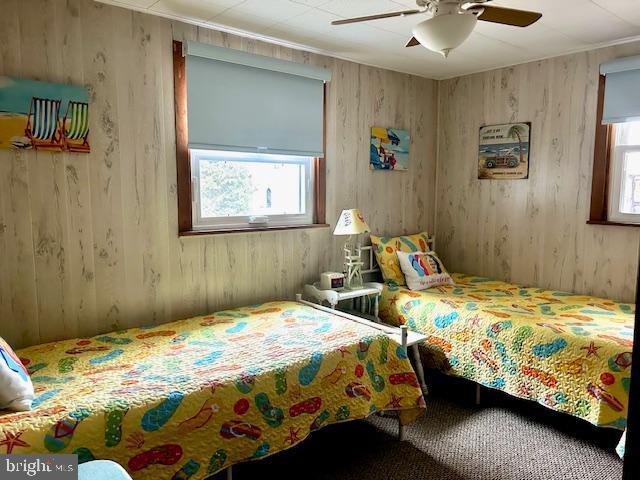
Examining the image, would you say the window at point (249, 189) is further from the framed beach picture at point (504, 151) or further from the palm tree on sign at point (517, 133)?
the palm tree on sign at point (517, 133)

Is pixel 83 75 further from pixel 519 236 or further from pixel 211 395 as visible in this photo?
pixel 519 236

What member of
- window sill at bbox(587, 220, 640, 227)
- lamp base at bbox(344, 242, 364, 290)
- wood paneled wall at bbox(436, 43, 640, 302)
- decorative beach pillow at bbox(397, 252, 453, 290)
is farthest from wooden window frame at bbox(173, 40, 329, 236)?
window sill at bbox(587, 220, 640, 227)

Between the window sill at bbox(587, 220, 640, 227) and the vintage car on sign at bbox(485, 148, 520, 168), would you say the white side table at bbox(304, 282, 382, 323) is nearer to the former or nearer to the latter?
the vintage car on sign at bbox(485, 148, 520, 168)

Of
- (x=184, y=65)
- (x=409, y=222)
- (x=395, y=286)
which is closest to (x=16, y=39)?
(x=184, y=65)

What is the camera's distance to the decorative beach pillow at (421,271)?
3.50m

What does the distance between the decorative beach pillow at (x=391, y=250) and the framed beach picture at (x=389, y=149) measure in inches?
23.8

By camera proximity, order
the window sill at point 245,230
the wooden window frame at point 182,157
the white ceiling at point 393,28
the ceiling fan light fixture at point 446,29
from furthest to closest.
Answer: the window sill at point 245,230 < the wooden window frame at point 182,157 < the white ceiling at point 393,28 < the ceiling fan light fixture at point 446,29

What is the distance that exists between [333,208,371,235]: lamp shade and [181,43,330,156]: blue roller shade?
1.66ft

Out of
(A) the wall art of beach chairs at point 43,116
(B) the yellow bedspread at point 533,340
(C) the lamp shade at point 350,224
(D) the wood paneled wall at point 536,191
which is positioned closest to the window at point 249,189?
(C) the lamp shade at point 350,224

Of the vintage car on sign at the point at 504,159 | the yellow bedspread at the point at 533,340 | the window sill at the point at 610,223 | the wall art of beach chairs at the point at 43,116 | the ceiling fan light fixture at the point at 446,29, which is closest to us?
the ceiling fan light fixture at the point at 446,29

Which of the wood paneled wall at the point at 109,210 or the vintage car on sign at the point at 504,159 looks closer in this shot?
the wood paneled wall at the point at 109,210

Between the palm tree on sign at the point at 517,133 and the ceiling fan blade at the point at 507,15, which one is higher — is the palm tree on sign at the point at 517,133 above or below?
below

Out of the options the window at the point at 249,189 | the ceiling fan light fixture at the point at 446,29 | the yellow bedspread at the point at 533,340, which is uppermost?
the ceiling fan light fixture at the point at 446,29

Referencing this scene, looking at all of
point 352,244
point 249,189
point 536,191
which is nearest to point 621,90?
point 536,191
